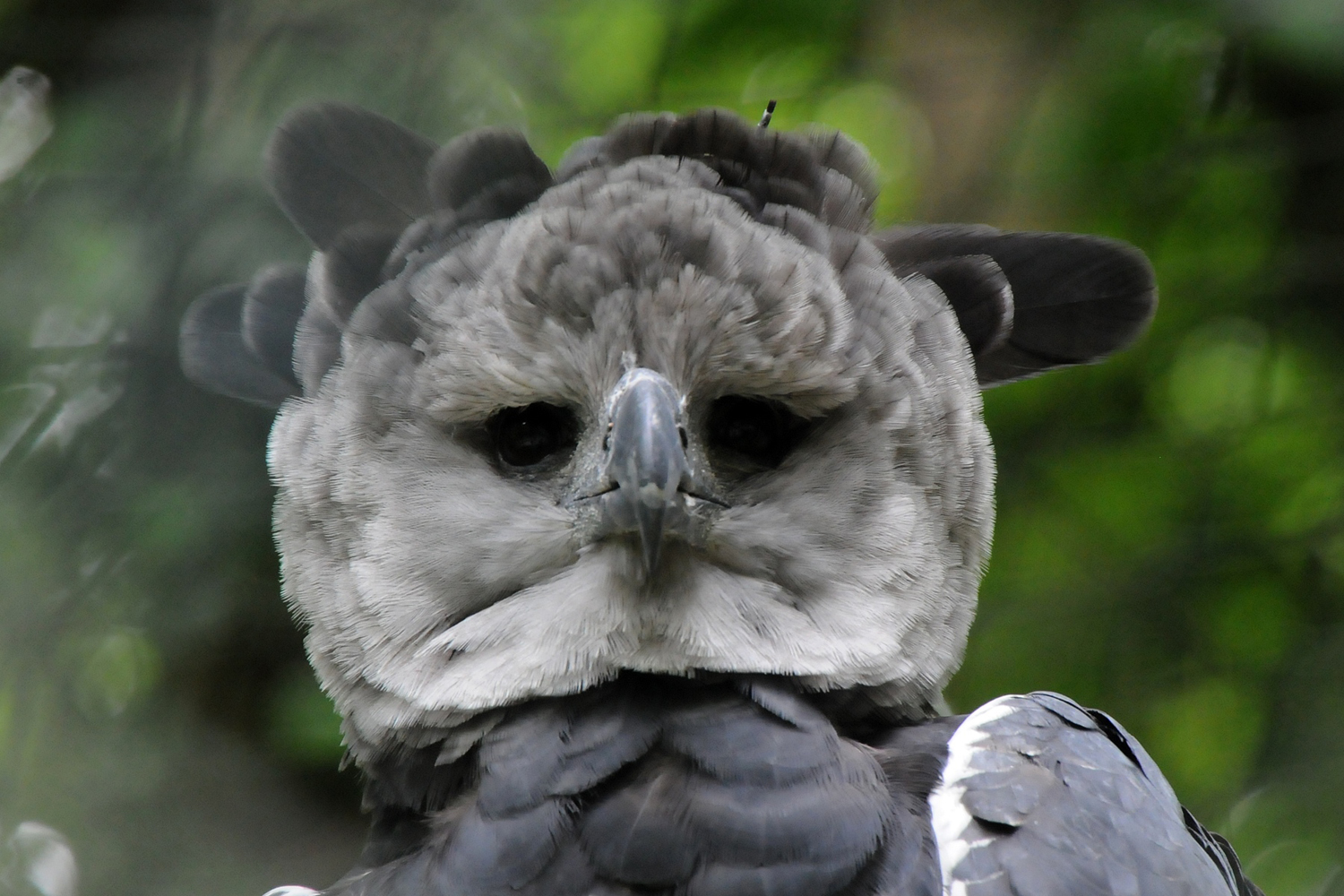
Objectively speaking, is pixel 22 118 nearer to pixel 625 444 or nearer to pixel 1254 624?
pixel 625 444

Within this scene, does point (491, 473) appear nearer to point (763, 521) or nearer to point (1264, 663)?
point (763, 521)

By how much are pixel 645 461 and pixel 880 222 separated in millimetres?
1303

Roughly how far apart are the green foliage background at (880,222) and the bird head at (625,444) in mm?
398

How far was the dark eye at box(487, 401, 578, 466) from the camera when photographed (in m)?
1.54

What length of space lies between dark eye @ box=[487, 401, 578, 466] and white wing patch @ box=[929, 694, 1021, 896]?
56 centimetres

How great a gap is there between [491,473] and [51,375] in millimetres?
855

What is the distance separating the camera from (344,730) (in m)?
1.54

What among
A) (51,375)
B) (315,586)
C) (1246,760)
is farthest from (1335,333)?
(51,375)

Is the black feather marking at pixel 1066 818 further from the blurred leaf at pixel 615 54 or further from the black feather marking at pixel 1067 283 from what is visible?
the blurred leaf at pixel 615 54

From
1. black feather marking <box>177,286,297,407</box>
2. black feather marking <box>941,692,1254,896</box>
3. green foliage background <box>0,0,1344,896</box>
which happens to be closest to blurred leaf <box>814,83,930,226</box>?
green foliage background <box>0,0,1344,896</box>

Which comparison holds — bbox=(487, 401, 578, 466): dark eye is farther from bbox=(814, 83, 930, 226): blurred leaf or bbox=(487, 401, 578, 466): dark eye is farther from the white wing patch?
bbox=(814, 83, 930, 226): blurred leaf

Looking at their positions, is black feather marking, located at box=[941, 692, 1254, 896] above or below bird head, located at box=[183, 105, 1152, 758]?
below

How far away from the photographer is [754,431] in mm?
1561

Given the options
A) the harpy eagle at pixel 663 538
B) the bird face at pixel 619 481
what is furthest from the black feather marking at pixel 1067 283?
the bird face at pixel 619 481
